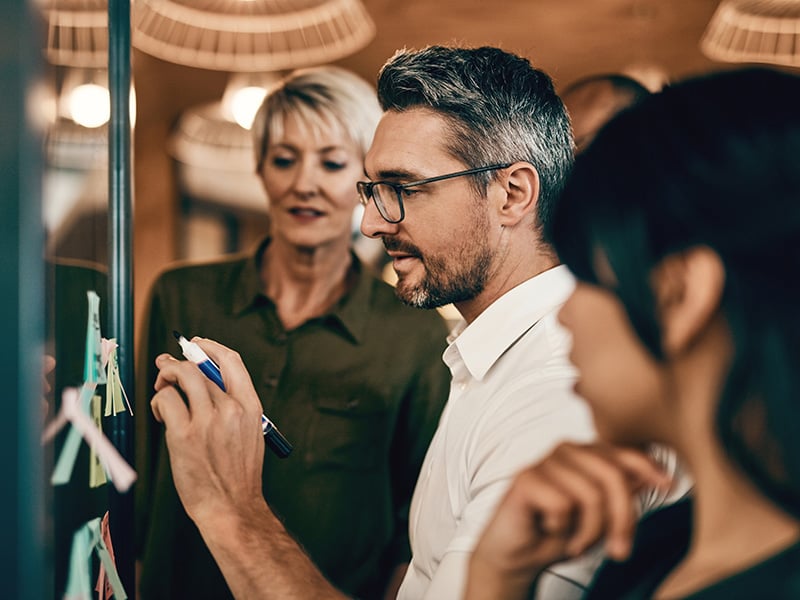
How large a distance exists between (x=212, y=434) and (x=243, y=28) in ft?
4.86

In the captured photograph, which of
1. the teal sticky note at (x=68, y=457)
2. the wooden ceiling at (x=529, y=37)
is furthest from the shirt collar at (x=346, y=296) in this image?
the wooden ceiling at (x=529, y=37)

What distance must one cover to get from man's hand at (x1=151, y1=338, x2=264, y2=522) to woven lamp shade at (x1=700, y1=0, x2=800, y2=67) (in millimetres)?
1831

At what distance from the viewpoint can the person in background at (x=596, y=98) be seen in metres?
1.91

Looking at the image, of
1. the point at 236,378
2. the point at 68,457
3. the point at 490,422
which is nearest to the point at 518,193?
the point at 490,422

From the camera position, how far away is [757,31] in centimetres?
236

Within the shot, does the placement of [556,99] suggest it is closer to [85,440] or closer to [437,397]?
[437,397]

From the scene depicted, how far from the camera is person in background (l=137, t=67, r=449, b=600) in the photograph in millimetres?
1527

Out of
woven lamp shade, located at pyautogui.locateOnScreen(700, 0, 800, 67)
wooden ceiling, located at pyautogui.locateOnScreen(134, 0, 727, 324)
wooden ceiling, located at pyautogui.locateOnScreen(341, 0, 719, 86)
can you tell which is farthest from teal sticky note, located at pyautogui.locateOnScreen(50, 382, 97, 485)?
wooden ceiling, located at pyautogui.locateOnScreen(341, 0, 719, 86)

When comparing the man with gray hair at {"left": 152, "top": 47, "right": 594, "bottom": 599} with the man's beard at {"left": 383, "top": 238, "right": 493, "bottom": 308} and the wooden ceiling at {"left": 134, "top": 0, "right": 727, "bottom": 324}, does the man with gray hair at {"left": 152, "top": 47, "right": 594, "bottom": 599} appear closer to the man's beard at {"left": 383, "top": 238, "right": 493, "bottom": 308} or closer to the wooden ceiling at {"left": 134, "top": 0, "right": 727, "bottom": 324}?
the man's beard at {"left": 383, "top": 238, "right": 493, "bottom": 308}

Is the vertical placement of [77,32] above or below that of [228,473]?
above

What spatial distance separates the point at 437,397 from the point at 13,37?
1.20 metres

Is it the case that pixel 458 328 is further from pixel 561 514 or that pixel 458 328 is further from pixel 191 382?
pixel 561 514

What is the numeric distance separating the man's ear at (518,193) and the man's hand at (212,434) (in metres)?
0.44

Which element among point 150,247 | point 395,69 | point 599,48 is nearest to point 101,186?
point 395,69
